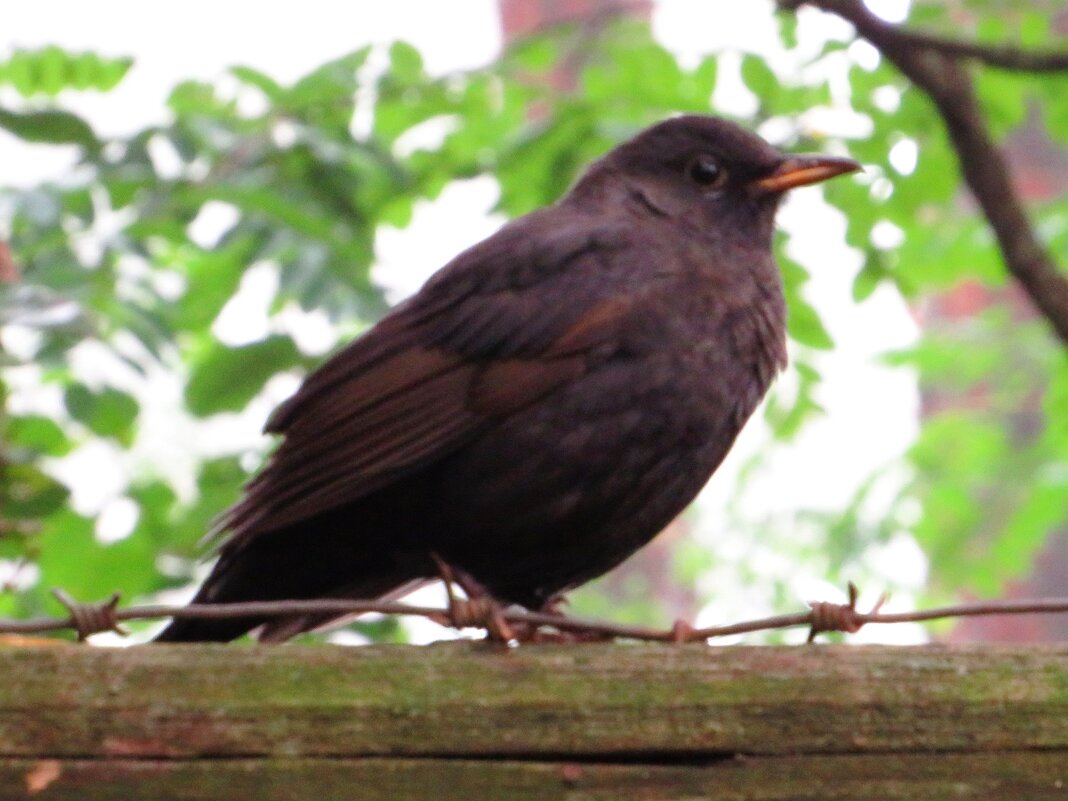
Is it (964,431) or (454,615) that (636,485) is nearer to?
(454,615)

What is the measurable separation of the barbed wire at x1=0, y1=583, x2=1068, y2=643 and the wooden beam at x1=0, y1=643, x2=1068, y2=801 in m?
0.05

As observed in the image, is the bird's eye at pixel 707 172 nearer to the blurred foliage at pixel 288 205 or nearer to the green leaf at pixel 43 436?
the blurred foliage at pixel 288 205

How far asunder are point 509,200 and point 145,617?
2869 mm

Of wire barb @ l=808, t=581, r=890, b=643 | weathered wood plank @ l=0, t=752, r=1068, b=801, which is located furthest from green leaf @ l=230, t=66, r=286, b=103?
weathered wood plank @ l=0, t=752, r=1068, b=801

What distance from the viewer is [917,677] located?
5.92 ft

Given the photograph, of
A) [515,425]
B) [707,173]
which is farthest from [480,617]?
[707,173]

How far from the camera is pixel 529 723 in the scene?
5.75 feet

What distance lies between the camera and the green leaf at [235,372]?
153 inches

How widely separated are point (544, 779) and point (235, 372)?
2369 mm

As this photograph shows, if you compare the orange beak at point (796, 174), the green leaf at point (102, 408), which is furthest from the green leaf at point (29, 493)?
the orange beak at point (796, 174)

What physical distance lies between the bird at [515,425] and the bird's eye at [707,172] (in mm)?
393

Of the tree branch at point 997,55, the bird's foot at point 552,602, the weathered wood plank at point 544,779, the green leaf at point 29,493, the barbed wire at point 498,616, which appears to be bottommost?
the bird's foot at point 552,602

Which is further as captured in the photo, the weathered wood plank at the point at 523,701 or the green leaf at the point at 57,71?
the green leaf at the point at 57,71

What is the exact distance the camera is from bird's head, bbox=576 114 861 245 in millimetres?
3414
